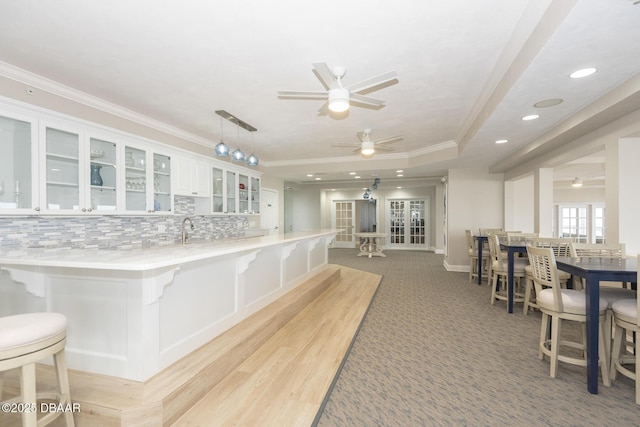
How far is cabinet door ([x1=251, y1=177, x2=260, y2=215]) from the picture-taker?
23.0 ft

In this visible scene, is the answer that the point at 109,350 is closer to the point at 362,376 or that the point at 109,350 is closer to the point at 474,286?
the point at 362,376

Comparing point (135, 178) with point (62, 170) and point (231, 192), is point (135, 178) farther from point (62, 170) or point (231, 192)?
point (231, 192)

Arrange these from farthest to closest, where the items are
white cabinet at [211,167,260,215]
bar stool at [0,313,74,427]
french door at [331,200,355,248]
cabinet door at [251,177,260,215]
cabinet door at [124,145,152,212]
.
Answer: french door at [331,200,355,248] → cabinet door at [251,177,260,215] → white cabinet at [211,167,260,215] → cabinet door at [124,145,152,212] → bar stool at [0,313,74,427]

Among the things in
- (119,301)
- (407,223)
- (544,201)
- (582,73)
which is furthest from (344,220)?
(119,301)

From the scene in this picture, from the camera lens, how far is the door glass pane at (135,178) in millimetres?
4016

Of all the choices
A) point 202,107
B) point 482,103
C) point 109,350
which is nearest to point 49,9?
point 202,107

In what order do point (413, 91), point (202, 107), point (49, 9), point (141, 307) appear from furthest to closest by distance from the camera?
point (202, 107) → point (413, 91) → point (49, 9) → point (141, 307)

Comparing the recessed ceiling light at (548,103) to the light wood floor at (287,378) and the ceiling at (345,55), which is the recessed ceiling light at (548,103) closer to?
the ceiling at (345,55)

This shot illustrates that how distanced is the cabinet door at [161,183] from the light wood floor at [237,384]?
244 cm

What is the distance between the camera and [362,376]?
2488 millimetres

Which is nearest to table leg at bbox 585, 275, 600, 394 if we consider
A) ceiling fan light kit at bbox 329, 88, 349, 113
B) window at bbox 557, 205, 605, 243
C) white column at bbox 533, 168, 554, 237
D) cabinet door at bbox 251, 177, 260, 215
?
ceiling fan light kit at bbox 329, 88, 349, 113

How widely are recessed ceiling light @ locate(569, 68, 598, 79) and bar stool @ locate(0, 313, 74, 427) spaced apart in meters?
4.05

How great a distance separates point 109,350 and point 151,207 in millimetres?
2668

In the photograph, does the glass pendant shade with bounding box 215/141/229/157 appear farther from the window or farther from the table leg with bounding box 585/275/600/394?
the window
